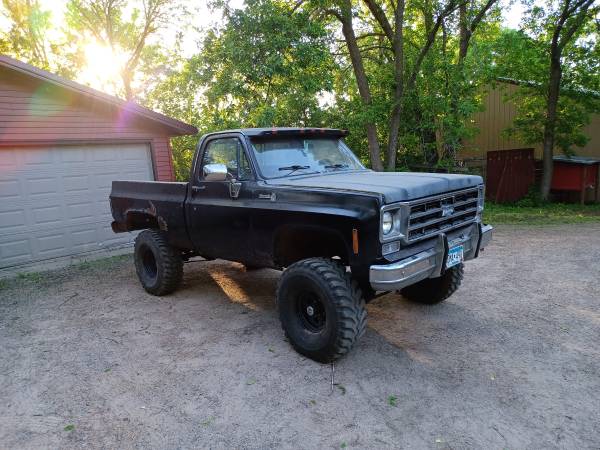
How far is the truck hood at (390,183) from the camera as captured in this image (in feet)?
11.7

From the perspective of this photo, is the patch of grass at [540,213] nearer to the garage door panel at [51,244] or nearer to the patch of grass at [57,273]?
the patch of grass at [57,273]

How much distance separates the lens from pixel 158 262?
579 centimetres

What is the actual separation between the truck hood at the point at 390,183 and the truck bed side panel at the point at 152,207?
167 cm

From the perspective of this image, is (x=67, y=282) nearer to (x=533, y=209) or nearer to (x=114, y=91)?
(x=533, y=209)

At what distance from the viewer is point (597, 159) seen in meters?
16.0

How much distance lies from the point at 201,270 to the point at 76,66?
24.6 meters

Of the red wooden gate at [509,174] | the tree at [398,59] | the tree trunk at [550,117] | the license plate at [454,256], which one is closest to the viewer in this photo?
the license plate at [454,256]

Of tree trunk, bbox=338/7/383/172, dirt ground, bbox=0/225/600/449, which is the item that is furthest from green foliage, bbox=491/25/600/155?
dirt ground, bbox=0/225/600/449

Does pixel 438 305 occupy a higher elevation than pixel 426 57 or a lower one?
lower

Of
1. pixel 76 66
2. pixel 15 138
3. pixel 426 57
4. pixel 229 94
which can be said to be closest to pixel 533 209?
pixel 426 57

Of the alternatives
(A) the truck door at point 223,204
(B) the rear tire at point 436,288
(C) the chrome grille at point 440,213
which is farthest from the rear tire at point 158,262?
(C) the chrome grille at point 440,213

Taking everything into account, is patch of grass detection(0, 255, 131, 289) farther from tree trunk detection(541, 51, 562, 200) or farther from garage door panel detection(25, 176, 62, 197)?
tree trunk detection(541, 51, 562, 200)

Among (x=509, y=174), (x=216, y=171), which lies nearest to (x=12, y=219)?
(x=216, y=171)

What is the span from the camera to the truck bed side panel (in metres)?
5.44
